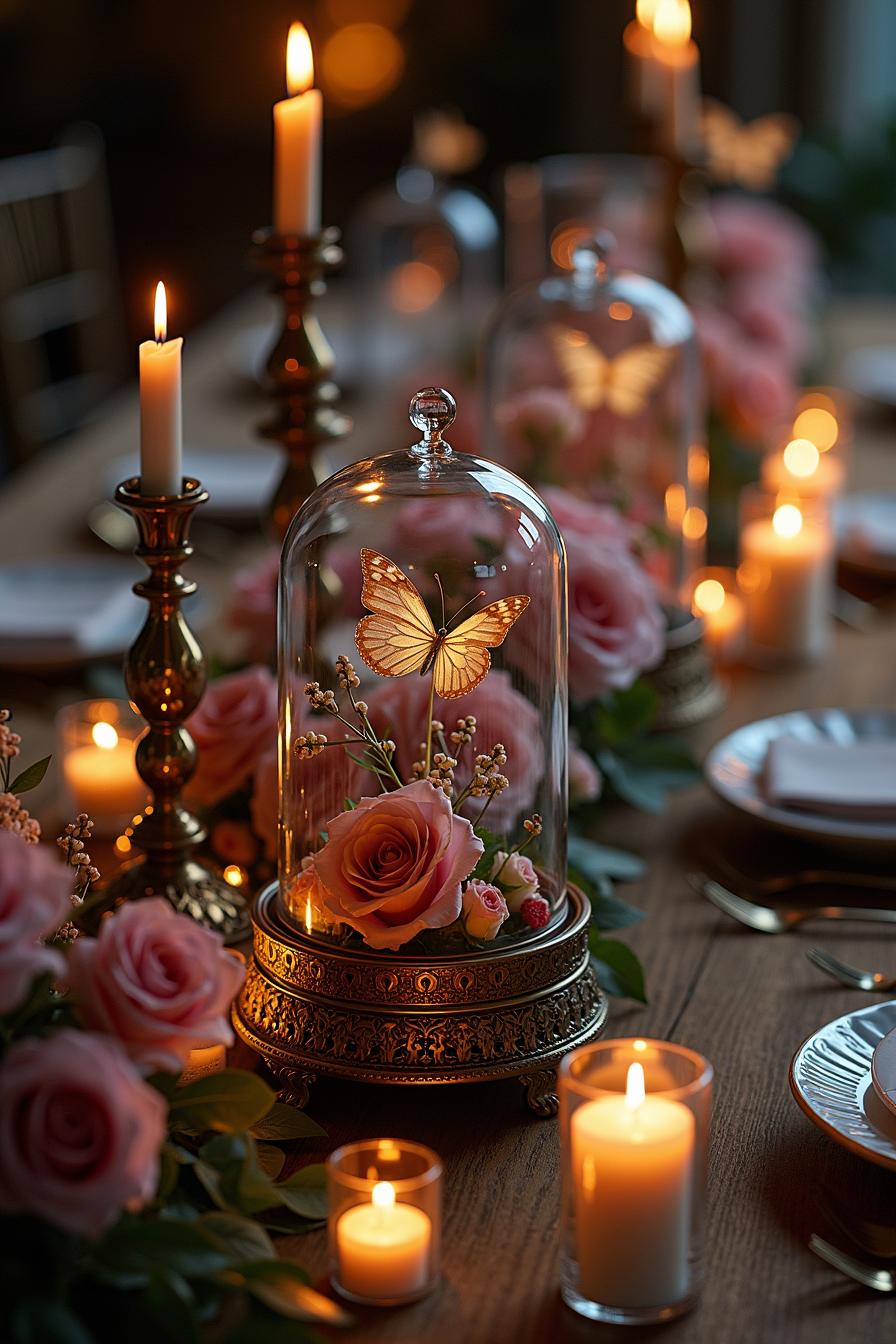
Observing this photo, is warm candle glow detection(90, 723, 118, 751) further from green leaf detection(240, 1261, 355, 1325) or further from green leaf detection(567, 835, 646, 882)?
green leaf detection(240, 1261, 355, 1325)

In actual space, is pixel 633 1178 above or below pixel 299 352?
below

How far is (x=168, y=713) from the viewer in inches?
43.6

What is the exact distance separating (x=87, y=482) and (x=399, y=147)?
4.38 m

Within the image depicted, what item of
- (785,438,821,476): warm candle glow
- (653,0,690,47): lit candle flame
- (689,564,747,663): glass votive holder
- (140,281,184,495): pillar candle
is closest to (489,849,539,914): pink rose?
(140,281,184,495): pillar candle

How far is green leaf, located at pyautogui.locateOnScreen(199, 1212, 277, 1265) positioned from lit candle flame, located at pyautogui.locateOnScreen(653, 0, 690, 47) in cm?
174

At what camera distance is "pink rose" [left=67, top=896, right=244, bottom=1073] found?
29.8 inches

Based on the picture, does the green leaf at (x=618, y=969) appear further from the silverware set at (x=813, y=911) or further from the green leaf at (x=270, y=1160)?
the green leaf at (x=270, y=1160)

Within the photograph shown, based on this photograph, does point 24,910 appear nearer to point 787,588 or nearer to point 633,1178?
point 633,1178

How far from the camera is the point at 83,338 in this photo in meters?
4.00

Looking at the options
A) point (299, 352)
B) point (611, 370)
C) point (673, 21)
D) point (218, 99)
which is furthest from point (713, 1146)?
point (218, 99)

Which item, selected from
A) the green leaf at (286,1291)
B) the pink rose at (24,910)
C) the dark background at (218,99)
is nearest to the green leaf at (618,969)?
the green leaf at (286,1291)

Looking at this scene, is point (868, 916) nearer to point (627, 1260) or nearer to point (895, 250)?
point (627, 1260)

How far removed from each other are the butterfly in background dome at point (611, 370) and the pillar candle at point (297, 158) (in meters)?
0.51

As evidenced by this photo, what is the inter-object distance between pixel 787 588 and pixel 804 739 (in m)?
0.39
